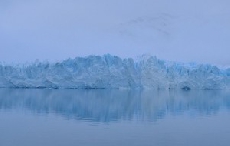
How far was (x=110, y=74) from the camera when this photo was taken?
95.2ft

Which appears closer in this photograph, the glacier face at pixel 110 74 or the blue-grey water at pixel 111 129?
the blue-grey water at pixel 111 129

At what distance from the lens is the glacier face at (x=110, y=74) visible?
94.6 feet

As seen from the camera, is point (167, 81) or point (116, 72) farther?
point (167, 81)

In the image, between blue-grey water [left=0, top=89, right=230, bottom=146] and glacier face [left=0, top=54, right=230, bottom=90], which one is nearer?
blue-grey water [left=0, top=89, right=230, bottom=146]

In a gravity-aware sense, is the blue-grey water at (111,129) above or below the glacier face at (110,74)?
below

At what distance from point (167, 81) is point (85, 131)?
23470 millimetres

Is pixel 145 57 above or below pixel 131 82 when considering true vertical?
above

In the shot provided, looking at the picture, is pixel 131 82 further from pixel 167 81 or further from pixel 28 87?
pixel 28 87

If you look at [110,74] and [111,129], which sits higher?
[110,74]

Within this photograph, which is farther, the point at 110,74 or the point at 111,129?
the point at 110,74

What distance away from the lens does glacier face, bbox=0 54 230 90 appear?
94.6 ft

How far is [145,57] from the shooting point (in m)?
30.6

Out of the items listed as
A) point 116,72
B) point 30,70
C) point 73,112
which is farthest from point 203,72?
point 73,112

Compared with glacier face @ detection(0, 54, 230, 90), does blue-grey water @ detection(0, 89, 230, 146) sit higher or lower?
lower
